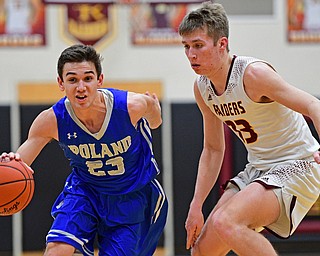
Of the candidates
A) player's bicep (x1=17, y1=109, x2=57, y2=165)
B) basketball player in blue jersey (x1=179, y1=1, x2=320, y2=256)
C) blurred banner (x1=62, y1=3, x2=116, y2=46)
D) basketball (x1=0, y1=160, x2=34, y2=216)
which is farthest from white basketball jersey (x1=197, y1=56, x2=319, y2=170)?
blurred banner (x1=62, y1=3, x2=116, y2=46)

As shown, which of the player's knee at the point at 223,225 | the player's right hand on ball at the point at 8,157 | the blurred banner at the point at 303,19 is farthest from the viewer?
the blurred banner at the point at 303,19

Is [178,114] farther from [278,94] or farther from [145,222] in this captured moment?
[278,94]

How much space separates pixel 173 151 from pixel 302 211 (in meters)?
4.28

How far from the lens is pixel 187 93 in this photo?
28.8ft

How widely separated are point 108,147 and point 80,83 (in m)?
0.46

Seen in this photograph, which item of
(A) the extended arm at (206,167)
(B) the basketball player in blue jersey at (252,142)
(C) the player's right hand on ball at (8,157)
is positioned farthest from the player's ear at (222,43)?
(C) the player's right hand on ball at (8,157)

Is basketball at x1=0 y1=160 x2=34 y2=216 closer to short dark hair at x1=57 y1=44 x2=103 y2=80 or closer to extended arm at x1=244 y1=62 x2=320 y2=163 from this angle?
short dark hair at x1=57 y1=44 x2=103 y2=80

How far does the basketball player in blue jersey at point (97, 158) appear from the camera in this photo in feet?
14.4

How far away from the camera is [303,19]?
28.5 ft

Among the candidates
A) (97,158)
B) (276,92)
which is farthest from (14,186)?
(276,92)

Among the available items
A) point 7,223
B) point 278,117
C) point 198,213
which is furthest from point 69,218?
point 7,223

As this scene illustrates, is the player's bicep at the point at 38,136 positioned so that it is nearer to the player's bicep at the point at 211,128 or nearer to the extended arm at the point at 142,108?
the extended arm at the point at 142,108

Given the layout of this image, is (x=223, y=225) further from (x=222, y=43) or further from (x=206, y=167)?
(x=222, y=43)

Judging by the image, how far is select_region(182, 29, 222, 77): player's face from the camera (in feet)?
14.0
